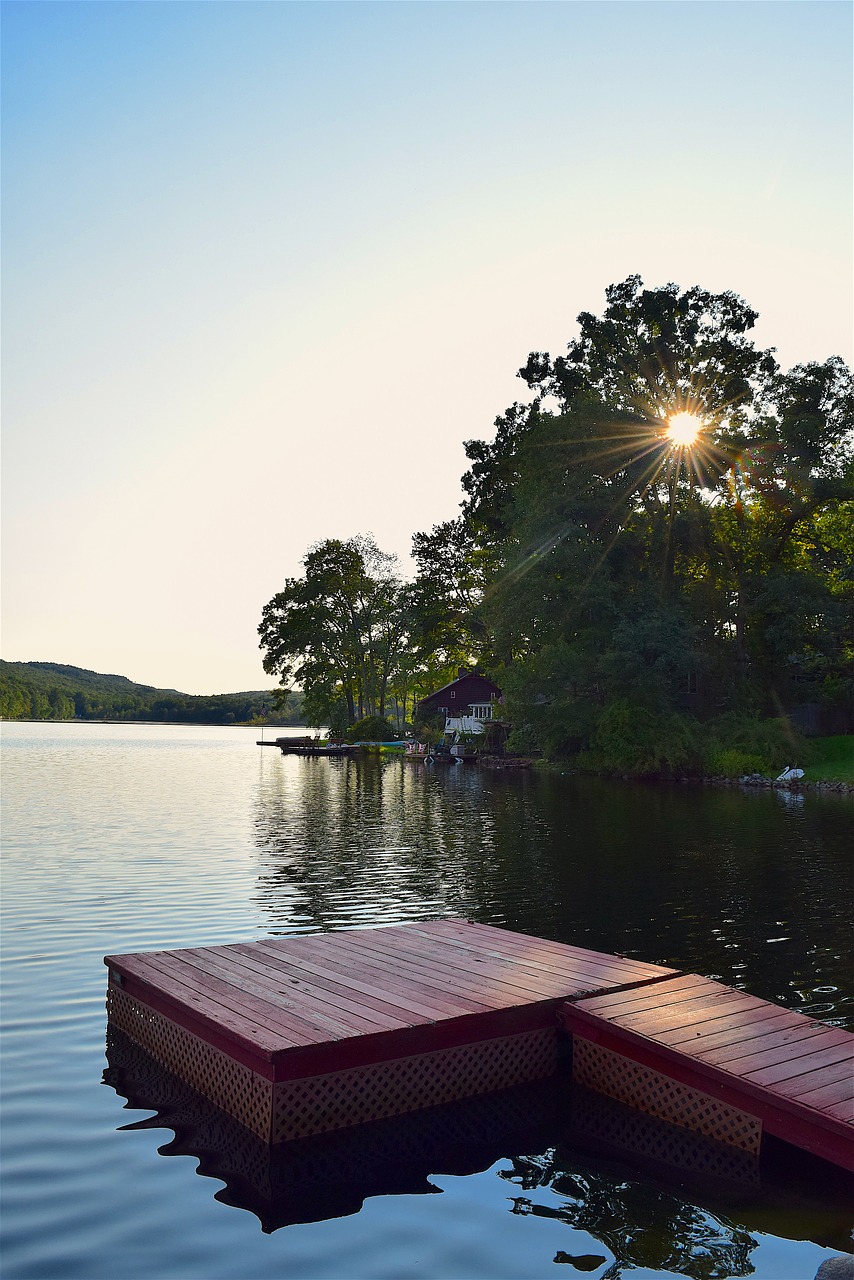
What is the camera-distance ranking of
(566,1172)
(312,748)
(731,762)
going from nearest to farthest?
(566,1172)
(731,762)
(312,748)

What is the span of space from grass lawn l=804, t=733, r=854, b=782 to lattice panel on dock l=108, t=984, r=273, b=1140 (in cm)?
3222

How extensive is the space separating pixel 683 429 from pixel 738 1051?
42380 mm

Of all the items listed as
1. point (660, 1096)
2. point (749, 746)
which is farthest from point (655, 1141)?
point (749, 746)

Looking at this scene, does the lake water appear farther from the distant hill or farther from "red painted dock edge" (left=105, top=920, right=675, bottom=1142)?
the distant hill

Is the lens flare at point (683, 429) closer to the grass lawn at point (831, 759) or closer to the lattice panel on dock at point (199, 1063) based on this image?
the grass lawn at point (831, 759)

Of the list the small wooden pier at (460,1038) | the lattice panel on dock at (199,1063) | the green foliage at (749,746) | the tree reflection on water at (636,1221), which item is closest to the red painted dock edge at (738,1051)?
the small wooden pier at (460,1038)

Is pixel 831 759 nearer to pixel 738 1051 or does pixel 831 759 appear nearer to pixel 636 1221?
pixel 738 1051

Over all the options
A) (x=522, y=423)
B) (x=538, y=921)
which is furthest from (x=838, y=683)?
(x=538, y=921)

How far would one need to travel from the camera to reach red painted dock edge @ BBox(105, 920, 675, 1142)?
7.23 metres

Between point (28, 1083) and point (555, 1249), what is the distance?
15.4 feet

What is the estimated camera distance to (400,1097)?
25.0 feet

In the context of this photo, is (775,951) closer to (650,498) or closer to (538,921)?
(538,921)

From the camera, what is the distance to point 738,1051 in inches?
290

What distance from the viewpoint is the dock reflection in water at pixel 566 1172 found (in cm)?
586
